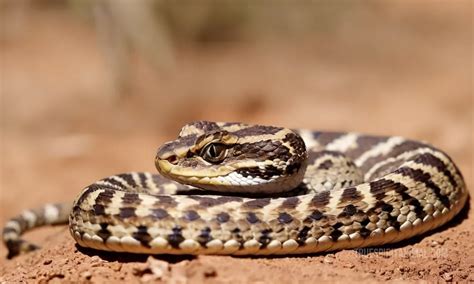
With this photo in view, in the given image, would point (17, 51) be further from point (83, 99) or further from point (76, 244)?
point (76, 244)

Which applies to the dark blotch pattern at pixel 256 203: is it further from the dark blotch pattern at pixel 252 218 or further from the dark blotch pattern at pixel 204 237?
the dark blotch pattern at pixel 204 237

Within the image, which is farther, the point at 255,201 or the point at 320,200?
the point at 320,200

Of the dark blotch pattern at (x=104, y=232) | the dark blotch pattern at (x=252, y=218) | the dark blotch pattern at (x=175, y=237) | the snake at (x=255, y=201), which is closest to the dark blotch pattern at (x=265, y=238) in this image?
the snake at (x=255, y=201)

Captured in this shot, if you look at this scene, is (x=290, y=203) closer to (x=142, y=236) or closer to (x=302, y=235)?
(x=302, y=235)

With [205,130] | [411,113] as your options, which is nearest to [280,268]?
[205,130]

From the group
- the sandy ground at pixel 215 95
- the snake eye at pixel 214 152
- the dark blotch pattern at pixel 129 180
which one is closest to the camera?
the snake eye at pixel 214 152

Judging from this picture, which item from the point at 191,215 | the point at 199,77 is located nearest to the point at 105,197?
the point at 191,215
